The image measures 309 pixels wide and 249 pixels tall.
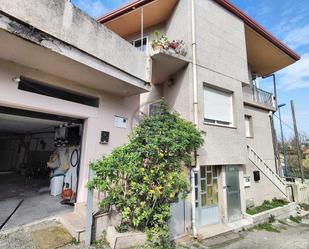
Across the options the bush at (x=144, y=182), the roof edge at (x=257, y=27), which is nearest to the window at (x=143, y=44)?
the roof edge at (x=257, y=27)

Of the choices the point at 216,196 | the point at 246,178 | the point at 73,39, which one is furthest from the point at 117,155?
the point at 246,178

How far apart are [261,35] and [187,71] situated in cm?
712

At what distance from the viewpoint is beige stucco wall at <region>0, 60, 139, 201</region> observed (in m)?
5.25

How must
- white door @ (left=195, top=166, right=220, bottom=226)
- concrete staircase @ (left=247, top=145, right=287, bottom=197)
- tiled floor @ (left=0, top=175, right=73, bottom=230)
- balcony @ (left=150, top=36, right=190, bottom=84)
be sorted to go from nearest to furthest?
tiled floor @ (left=0, top=175, right=73, bottom=230) → balcony @ (left=150, top=36, right=190, bottom=84) → white door @ (left=195, top=166, right=220, bottom=226) → concrete staircase @ (left=247, top=145, right=287, bottom=197)

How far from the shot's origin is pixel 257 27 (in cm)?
1142

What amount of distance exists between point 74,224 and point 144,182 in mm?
2319

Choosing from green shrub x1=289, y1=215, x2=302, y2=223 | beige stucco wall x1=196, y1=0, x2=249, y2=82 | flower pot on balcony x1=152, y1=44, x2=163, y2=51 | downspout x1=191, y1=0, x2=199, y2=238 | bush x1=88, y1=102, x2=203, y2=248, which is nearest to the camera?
bush x1=88, y1=102, x2=203, y2=248

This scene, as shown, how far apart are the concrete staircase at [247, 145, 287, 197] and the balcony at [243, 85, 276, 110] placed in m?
3.52

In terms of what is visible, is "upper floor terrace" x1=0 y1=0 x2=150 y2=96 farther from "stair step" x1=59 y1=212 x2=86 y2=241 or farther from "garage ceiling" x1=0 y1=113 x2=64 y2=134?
"stair step" x1=59 y1=212 x2=86 y2=241

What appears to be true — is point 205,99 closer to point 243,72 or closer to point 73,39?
point 243,72

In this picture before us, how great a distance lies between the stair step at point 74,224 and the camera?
5.00 m

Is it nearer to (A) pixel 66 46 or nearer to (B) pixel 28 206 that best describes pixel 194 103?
(A) pixel 66 46

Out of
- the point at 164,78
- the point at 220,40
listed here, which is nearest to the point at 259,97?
the point at 220,40

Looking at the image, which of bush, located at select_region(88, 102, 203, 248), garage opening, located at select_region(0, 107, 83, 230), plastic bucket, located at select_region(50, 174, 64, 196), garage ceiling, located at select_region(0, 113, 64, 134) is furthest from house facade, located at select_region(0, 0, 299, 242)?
garage ceiling, located at select_region(0, 113, 64, 134)
